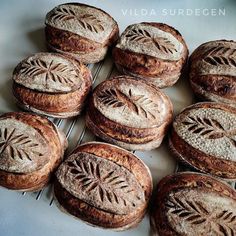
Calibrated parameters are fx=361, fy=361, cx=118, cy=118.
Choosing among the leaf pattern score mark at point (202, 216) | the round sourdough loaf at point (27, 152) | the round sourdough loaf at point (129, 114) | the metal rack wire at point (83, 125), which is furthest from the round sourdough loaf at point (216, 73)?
the round sourdough loaf at point (27, 152)

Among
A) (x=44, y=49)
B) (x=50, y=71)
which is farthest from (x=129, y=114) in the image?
(x=44, y=49)

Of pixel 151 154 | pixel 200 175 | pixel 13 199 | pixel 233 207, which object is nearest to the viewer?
pixel 233 207

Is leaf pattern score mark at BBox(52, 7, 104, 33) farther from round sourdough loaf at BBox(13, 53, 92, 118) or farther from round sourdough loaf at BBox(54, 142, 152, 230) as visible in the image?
round sourdough loaf at BBox(54, 142, 152, 230)

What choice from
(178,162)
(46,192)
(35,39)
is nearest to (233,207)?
(178,162)

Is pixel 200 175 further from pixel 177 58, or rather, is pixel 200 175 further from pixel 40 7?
pixel 40 7

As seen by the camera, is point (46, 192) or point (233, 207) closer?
Answer: point (233, 207)
